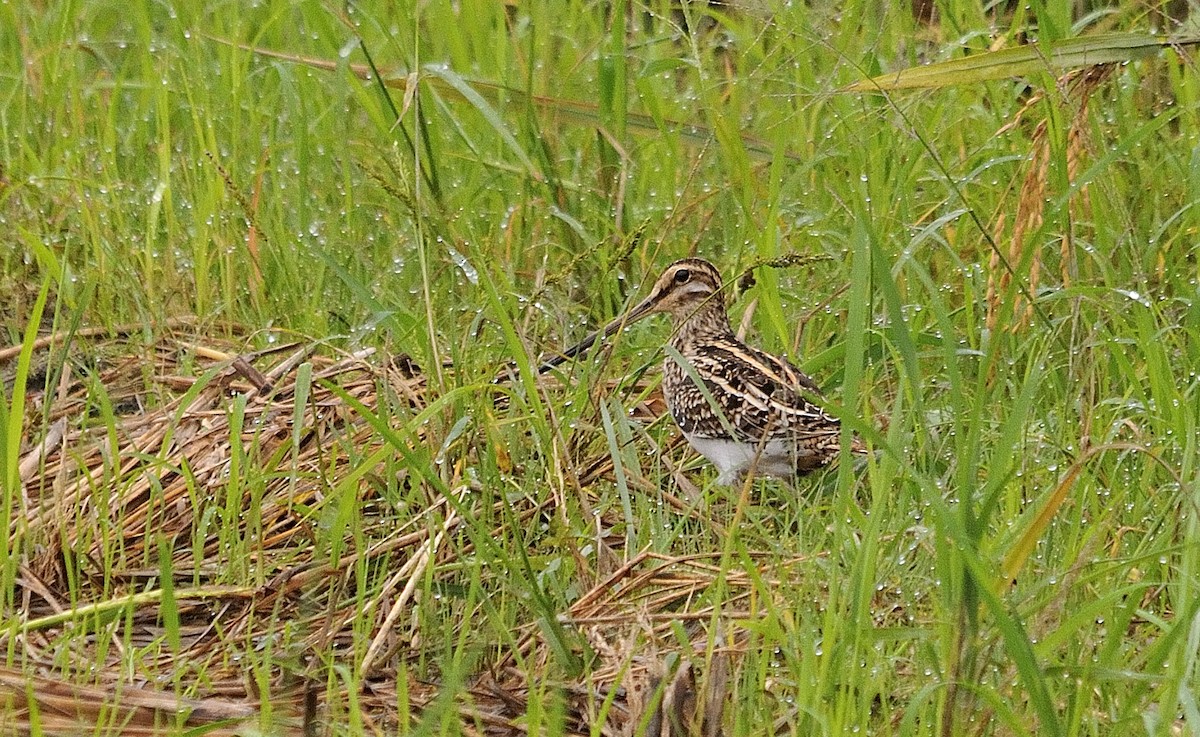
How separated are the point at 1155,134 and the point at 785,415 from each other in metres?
1.52

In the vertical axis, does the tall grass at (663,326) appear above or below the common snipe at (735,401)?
above

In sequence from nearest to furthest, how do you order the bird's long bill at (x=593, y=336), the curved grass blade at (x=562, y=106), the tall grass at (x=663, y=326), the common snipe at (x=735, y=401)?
1. the tall grass at (x=663, y=326)
2. the common snipe at (x=735, y=401)
3. the bird's long bill at (x=593, y=336)
4. the curved grass blade at (x=562, y=106)

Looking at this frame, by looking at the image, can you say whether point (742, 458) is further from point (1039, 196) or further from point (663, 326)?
point (663, 326)

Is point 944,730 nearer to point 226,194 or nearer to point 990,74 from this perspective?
point 990,74

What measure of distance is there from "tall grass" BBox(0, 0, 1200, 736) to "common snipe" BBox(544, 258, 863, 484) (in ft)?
0.33

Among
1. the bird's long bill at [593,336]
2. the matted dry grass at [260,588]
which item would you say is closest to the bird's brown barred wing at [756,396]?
the bird's long bill at [593,336]

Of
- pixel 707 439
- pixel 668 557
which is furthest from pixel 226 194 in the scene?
pixel 668 557

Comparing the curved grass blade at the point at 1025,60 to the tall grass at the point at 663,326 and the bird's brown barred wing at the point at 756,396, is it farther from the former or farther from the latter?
the bird's brown barred wing at the point at 756,396

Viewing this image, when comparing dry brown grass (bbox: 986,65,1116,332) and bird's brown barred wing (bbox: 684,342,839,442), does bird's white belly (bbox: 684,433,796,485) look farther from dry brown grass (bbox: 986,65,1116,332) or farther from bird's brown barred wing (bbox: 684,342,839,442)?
dry brown grass (bbox: 986,65,1116,332)

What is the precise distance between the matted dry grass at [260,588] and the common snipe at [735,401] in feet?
0.91

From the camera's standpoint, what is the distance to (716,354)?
14.6 feet

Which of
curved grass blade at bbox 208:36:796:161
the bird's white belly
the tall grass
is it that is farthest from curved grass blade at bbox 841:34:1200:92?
curved grass blade at bbox 208:36:796:161

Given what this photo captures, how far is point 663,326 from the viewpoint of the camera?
5145 millimetres

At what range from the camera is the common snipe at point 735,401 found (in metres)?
4.04
